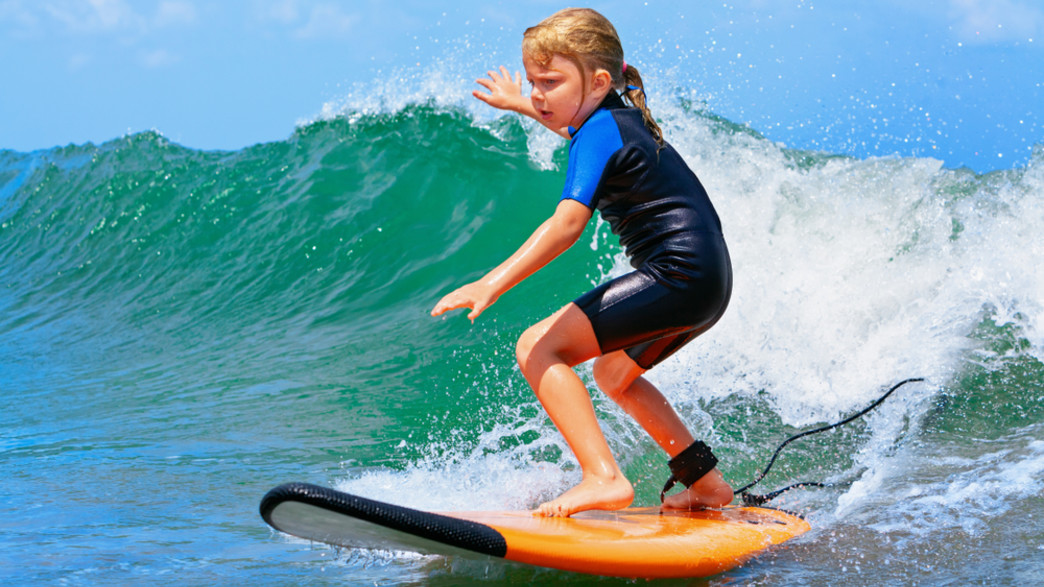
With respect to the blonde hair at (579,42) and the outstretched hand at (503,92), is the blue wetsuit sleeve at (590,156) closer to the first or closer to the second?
the blonde hair at (579,42)

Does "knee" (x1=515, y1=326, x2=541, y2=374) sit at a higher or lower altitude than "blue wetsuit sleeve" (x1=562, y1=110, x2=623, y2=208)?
lower

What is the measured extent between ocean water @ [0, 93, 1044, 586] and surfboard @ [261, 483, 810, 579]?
0.39 feet

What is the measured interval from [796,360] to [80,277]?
8.37m

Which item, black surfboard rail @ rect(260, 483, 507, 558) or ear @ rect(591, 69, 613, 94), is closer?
black surfboard rail @ rect(260, 483, 507, 558)

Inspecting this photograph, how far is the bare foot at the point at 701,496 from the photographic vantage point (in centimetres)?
318

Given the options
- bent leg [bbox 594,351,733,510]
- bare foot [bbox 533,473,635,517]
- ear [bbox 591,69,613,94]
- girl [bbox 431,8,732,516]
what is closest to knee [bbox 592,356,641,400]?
bent leg [bbox 594,351,733,510]

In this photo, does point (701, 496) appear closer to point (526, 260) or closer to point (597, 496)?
point (597, 496)

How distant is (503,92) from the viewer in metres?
3.44

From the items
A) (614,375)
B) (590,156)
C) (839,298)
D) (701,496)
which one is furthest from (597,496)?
(839,298)

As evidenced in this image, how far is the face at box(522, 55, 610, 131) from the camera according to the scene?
9.15 feet

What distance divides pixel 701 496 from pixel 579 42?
66.4 inches

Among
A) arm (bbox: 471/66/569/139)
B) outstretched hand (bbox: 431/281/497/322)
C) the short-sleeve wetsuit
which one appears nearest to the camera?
outstretched hand (bbox: 431/281/497/322)

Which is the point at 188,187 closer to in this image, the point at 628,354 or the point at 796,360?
the point at 796,360

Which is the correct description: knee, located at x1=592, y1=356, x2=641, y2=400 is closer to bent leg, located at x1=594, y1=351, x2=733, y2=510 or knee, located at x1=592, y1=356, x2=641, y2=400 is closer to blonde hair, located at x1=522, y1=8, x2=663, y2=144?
bent leg, located at x1=594, y1=351, x2=733, y2=510
